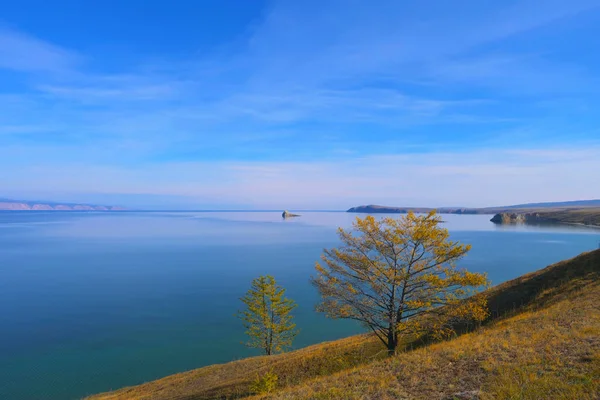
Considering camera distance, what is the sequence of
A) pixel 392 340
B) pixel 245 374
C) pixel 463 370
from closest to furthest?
pixel 463 370, pixel 392 340, pixel 245 374

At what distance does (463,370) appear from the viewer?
38.8 ft

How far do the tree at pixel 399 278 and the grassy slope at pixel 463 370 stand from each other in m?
3.23

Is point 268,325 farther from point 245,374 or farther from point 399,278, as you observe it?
point 399,278

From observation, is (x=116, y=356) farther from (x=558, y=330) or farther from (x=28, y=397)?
(x=558, y=330)

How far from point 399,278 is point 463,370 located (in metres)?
8.60

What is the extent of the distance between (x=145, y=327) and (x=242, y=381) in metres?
28.0

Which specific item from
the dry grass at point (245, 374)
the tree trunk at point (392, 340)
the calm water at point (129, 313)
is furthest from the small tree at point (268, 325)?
the tree trunk at point (392, 340)

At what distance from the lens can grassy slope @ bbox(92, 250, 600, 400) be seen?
32.4ft

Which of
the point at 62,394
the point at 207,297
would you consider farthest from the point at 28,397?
the point at 207,297

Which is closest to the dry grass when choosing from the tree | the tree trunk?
the tree trunk

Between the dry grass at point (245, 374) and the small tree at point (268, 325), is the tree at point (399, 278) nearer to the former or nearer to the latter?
the dry grass at point (245, 374)

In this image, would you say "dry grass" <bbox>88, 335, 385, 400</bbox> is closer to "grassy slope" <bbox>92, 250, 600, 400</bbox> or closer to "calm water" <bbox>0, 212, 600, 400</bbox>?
"grassy slope" <bbox>92, 250, 600, 400</bbox>

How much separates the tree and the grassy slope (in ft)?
10.6

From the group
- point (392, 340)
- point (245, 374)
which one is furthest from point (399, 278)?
point (245, 374)
